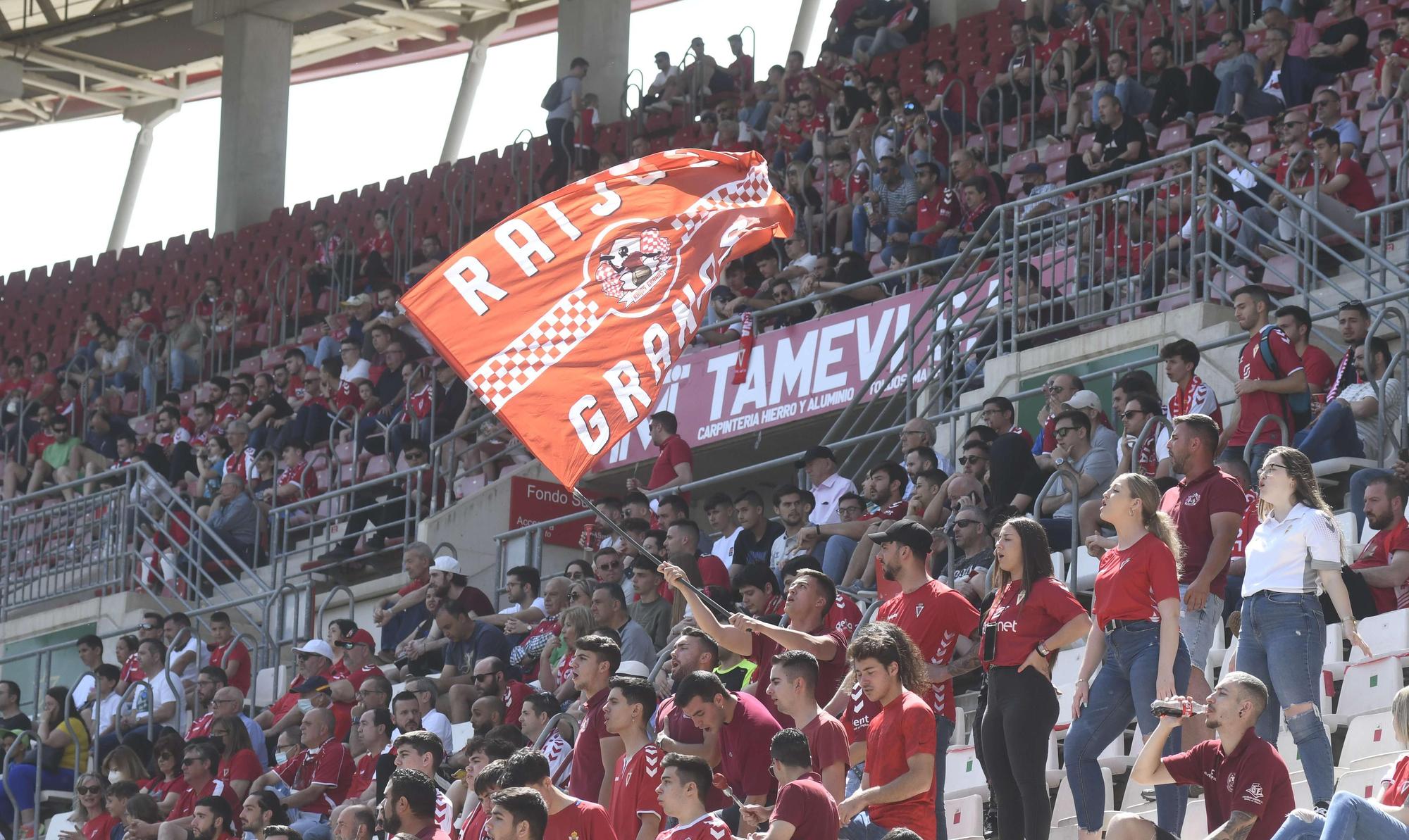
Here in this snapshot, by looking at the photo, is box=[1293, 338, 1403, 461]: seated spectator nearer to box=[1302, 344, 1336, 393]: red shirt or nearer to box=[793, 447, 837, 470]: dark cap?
box=[1302, 344, 1336, 393]: red shirt

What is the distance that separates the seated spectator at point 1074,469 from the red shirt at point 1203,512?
2127 millimetres

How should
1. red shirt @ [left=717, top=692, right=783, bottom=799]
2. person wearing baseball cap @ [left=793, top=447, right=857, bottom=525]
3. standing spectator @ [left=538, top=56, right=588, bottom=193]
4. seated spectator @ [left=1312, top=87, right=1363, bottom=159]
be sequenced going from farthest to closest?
standing spectator @ [left=538, top=56, right=588, bottom=193] < seated spectator @ [left=1312, top=87, right=1363, bottom=159] < person wearing baseball cap @ [left=793, top=447, right=857, bottom=525] < red shirt @ [left=717, top=692, right=783, bottom=799]

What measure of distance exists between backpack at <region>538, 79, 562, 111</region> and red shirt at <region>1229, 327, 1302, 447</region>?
47.4 feet

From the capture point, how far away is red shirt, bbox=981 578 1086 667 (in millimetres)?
7938

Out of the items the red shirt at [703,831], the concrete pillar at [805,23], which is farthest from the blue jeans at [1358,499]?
the concrete pillar at [805,23]

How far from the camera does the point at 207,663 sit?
1582cm

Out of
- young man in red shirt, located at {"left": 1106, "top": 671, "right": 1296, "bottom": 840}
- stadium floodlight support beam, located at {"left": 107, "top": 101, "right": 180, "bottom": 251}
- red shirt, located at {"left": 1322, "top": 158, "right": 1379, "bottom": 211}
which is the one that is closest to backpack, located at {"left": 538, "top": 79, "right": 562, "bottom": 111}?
stadium floodlight support beam, located at {"left": 107, "top": 101, "right": 180, "bottom": 251}

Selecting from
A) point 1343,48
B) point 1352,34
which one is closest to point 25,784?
point 1343,48

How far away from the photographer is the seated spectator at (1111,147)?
1557 cm

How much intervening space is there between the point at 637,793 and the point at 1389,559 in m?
3.28

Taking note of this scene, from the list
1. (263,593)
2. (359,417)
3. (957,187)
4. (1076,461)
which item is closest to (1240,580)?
(1076,461)

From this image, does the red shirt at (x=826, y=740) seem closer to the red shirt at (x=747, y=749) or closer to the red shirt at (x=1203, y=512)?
the red shirt at (x=747, y=749)

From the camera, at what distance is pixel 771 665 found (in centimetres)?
890

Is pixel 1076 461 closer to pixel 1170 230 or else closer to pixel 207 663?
pixel 1170 230
